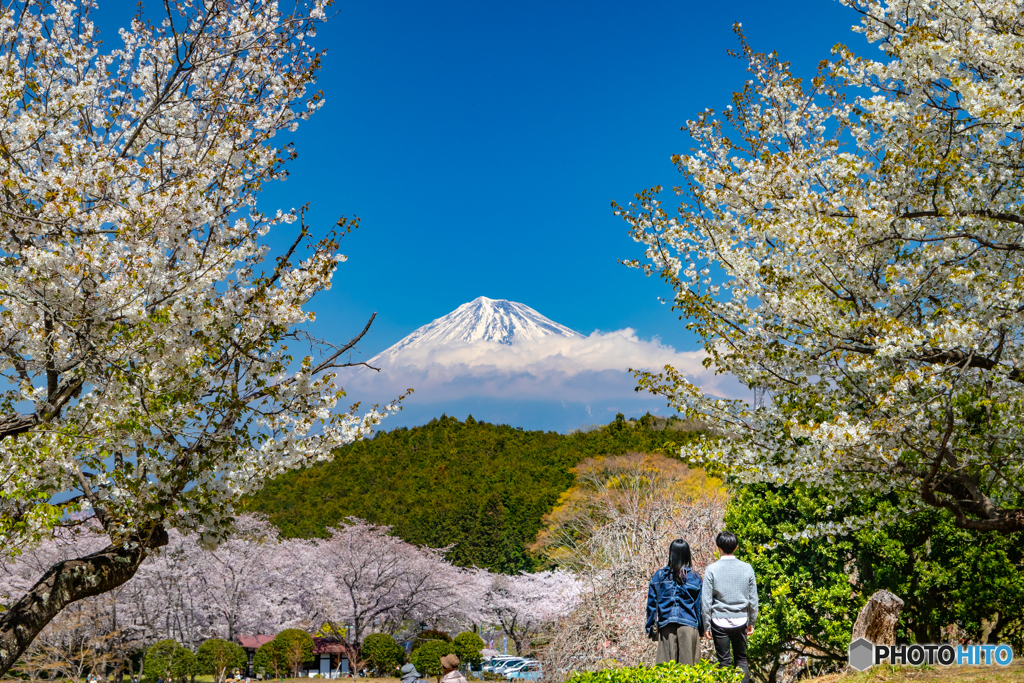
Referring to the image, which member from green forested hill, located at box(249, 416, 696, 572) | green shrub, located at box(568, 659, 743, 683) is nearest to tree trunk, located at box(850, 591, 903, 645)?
green shrub, located at box(568, 659, 743, 683)

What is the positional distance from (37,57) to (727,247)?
6.11m

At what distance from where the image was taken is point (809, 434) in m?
5.41

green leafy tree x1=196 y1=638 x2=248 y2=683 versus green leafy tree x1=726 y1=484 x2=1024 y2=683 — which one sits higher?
green leafy tree x1=726 y1=484 x2=1024 y2=683

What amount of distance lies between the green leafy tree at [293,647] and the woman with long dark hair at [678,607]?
73.8ft

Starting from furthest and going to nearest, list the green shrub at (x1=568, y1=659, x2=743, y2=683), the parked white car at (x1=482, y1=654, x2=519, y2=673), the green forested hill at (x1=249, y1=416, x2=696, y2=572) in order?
the green forested hill at (x1=249, y1=416, x2=696, y2=572), the parked white car at (x1=482, y1=654, x2=519, y2=673), the green shrub at (x1=568, y1=659, x2=743, y2=683)

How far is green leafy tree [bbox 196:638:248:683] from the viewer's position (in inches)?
863

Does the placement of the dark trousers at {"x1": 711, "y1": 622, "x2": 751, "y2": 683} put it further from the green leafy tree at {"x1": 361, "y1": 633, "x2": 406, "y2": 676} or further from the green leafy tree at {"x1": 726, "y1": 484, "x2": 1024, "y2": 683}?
the green leafy tree at {"x1": 361, "y1": 633, "x2": 406, "y2": 676}

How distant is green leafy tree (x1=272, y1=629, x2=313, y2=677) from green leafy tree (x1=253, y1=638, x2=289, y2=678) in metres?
0.05

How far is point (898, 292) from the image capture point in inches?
233

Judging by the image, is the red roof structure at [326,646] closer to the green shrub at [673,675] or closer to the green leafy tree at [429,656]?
the green leafy tree at [429,656]

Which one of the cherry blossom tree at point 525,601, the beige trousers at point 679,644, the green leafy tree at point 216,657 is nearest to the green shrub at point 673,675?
the beige trousers at point 679,644

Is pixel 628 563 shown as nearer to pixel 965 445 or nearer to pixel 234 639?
pixel 965 445

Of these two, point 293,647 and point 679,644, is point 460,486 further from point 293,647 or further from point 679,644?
point 679,644

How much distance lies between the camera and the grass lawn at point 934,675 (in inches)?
228
